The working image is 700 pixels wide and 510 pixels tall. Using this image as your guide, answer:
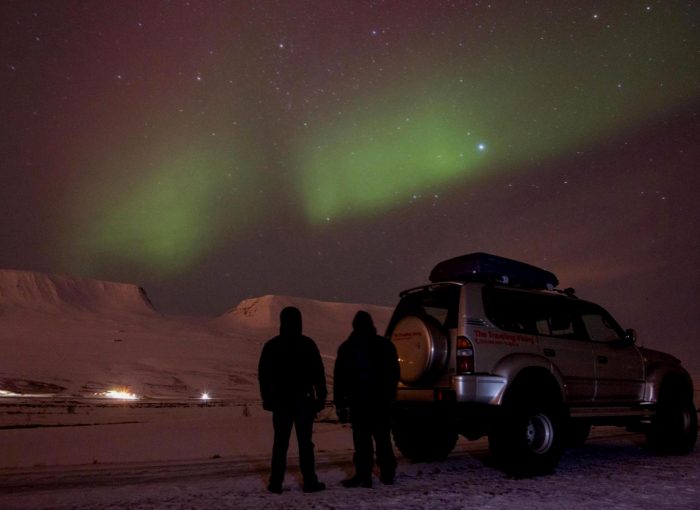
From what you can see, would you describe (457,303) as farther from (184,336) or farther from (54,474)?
(184,336)

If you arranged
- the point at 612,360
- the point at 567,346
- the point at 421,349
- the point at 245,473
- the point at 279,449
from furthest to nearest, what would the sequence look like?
the point at 612,360 < the point at 567,346 < the point at 245,473 < the point at 421,349 < the point at 279,449

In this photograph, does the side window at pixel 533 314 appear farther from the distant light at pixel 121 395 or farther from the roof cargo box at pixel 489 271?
the distant light at pixel 121 395

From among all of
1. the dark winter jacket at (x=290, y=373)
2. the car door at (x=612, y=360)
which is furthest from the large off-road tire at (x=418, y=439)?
the dark winter jacket at (x=290, y=373)

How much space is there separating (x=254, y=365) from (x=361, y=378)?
66226 millimetres

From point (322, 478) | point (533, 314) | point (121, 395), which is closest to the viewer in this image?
point (322, 478)

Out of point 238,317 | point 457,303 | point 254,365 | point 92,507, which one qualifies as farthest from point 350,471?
point 238,317

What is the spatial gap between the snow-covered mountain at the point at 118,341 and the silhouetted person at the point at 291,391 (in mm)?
34644

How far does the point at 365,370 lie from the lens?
21.3 feet

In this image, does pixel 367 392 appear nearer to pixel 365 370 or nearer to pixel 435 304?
pixel 365 370

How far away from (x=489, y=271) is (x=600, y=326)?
2.45m

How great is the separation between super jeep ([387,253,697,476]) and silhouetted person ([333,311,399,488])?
29.0 inches

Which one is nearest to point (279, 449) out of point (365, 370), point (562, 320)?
point (365, 370)

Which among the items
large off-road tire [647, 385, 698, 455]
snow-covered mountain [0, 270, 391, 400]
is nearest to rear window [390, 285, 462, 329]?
large off-road tire [647, 385, 698, 455]

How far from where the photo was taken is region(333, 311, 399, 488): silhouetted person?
21.2ft
